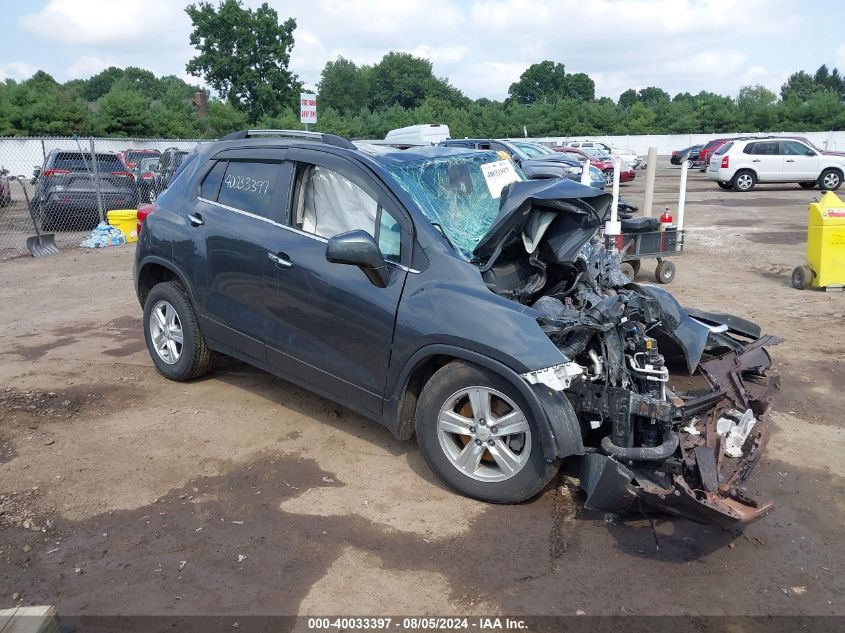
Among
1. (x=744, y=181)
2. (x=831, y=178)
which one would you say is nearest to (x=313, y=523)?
(x=744, y=181)

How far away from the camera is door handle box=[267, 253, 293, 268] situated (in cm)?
474

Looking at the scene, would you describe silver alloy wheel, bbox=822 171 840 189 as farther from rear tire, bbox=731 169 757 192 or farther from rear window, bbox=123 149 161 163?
rear window, bbox=123 149 161 163

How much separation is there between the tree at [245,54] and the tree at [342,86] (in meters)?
36.4

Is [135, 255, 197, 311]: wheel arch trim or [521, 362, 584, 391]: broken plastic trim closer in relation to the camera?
[521, 362, 584, 391]: broken plastic trim

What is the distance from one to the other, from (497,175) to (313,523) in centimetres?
277

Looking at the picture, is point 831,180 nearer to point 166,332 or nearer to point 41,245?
point 41,245

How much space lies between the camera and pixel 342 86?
309 ft

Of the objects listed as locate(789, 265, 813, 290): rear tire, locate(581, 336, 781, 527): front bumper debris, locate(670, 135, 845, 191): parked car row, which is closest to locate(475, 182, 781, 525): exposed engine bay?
locate(581, 336, 781, 527): front bumper debris

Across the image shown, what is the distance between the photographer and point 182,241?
5578mm

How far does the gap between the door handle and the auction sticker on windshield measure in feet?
4.88

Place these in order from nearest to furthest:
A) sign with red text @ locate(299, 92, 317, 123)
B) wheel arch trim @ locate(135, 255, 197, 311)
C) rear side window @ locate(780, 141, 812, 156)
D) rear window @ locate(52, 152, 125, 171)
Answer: wheel arch trim @ locate(135, 255, 197, 311) < rear window @ locate(52, 152, 125, 171) < sign with red text @ locate(299, 92, 317, 123) < rear side window @ locate(780, 141, 812, 156)

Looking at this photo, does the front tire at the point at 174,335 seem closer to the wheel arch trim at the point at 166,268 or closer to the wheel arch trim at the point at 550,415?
the wheel arch trim at the point at 166,268

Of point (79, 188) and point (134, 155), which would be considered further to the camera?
point (134, 155)

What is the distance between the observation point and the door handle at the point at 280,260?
4741 millimetres
